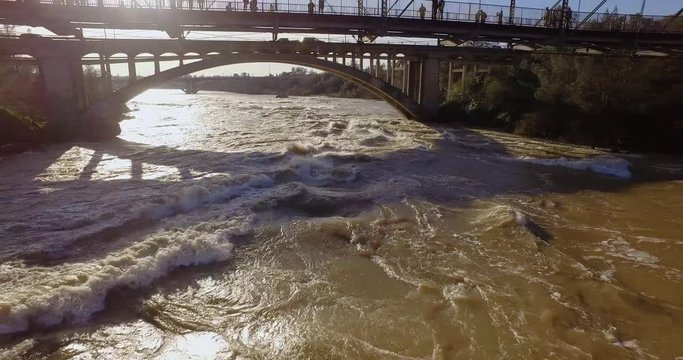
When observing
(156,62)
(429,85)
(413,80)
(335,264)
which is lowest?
(335,264)

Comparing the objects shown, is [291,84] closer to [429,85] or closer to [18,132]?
[429,85]

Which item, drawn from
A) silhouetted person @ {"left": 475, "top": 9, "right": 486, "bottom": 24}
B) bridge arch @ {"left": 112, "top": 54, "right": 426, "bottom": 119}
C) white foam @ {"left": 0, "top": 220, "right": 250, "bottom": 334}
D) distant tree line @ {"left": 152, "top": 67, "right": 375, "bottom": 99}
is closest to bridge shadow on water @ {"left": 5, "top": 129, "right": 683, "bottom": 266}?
white foam @ {"left": 0, "top": 220, "right": 250, "bottom": 334}

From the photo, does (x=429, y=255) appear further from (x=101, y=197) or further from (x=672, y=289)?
(x=101, y=197)

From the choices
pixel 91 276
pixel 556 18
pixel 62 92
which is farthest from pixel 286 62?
pixel 91 276

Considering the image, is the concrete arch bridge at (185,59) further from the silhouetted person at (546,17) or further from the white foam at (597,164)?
the white foam at (597,164)

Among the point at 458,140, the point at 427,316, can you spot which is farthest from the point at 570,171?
the point at 427,316

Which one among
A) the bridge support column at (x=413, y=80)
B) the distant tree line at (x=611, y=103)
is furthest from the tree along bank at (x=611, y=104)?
the bridge support column at (x=413, y=80)
